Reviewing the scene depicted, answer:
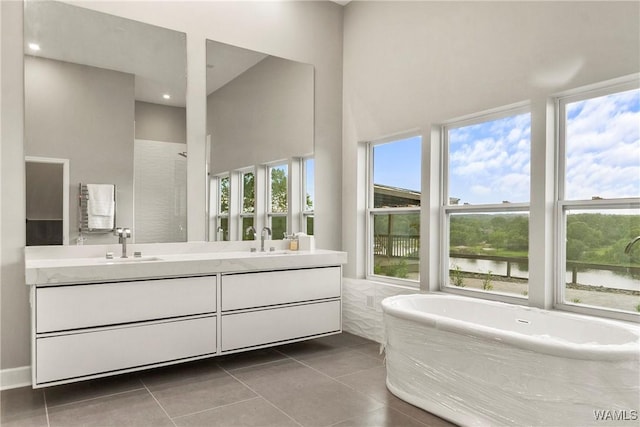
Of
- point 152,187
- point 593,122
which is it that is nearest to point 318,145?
point 152,187

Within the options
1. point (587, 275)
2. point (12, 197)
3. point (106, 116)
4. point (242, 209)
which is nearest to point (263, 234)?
point (242, 209)

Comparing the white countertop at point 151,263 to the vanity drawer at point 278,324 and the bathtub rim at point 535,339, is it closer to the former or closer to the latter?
the vanity drawer at point 278,324

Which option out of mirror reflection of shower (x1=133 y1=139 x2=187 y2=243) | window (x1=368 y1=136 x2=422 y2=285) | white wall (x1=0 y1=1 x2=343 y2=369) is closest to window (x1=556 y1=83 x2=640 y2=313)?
window (x1=368 y1=136 x2=422 y2=285)

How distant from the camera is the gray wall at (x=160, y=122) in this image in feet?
11.1

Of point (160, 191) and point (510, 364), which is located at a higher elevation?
point (160, 191)

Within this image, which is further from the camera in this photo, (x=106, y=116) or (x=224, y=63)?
(x=224, y=63)

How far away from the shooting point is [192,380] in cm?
296

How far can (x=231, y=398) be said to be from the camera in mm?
2668

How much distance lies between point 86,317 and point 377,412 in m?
1.82

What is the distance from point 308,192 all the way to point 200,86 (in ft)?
4.62

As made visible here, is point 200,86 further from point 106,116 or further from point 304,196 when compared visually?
point 304,196

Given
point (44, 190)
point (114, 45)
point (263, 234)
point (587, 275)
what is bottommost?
point (587, 275)

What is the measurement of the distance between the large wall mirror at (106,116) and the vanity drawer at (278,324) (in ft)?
2.94

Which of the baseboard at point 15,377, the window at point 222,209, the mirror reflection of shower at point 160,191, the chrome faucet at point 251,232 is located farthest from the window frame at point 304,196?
the baseboard at point 15,377
